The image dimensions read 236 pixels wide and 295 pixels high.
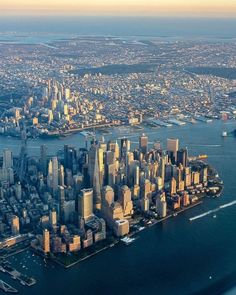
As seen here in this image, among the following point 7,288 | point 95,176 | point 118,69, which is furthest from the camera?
point 118,69

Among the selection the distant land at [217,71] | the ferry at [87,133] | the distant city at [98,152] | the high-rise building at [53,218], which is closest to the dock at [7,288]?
the distant city at [98,152]

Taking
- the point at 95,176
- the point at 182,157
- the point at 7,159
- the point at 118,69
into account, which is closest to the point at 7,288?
the point at 95,176

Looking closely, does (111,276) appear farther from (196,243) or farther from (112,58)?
(112,58)

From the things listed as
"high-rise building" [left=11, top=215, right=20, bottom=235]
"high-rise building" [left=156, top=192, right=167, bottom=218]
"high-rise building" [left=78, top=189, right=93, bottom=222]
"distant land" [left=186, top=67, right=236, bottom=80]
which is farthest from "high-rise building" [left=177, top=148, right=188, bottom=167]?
"distant land" [left=186, top=67, right=236, bottom=80]

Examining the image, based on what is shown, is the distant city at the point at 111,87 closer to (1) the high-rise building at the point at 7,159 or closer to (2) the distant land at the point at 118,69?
(2) the distant land at the point at 118,69

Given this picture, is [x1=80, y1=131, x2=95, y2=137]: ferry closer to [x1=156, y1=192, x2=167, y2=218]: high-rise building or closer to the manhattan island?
the manhattan island

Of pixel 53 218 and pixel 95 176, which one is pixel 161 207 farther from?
pixel 53 218
